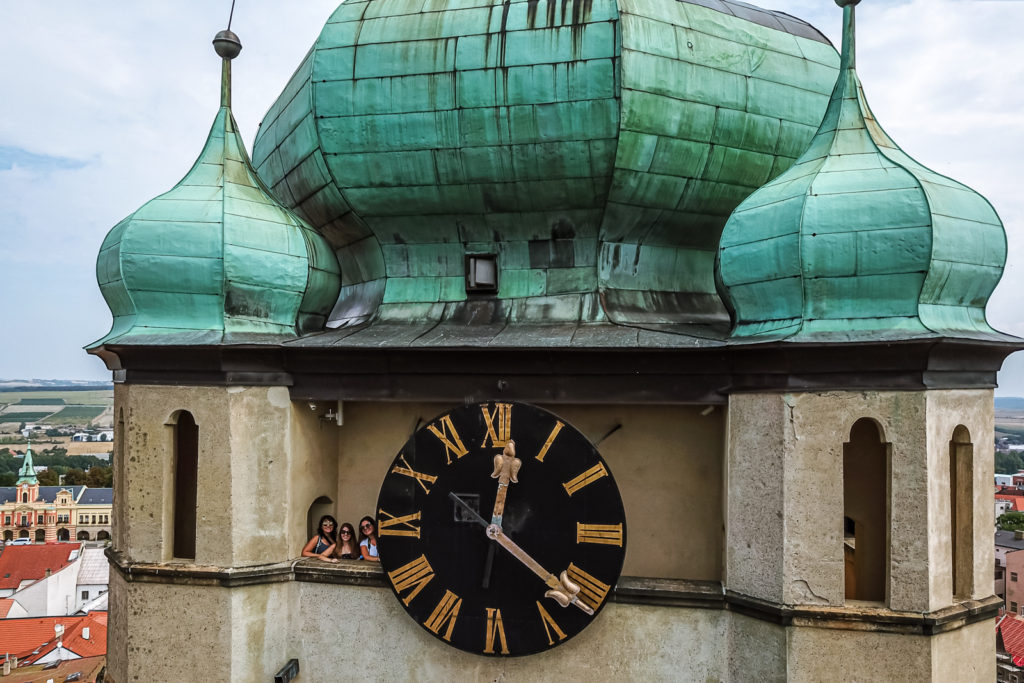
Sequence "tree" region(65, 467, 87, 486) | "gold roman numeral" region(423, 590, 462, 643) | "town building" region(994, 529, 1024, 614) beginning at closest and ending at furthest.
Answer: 1. "gold roman numeral" region(423, 590, 462, 643)
2. "town building" region(994, 529, 1024, 614)
3. "tree" region(65, 467, 87, 486)

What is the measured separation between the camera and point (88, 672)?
3716cm

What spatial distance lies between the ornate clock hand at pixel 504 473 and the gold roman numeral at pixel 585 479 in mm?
459

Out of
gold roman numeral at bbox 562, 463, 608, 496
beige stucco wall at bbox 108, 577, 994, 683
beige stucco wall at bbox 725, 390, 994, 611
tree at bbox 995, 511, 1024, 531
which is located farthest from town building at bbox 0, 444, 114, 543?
beige stucco wall at bbox 725, 390, 994, 611

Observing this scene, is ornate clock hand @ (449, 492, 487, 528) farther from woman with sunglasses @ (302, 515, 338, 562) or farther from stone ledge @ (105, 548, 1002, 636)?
woman with sunglasses @ (302, 515, 338, 562)

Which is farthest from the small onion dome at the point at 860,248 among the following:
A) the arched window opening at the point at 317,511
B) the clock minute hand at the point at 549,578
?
the arched window opening at the point at 317,511

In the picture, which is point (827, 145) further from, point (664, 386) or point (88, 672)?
point (88, 672)

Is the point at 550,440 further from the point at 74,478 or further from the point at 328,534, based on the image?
the point at 74,478

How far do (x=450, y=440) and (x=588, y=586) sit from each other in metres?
1.76

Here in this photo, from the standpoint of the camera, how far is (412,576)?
329 inches

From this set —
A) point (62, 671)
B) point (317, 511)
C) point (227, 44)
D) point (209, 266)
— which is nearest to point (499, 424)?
point (317, 511)

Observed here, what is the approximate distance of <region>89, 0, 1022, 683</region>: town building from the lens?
723 cm

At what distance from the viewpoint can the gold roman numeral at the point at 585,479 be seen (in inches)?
311

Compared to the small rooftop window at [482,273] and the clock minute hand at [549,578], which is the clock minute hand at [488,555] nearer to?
the clock minute hand at [549,578]

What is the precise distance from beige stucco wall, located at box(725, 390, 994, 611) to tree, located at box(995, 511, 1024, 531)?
73.5 meters
